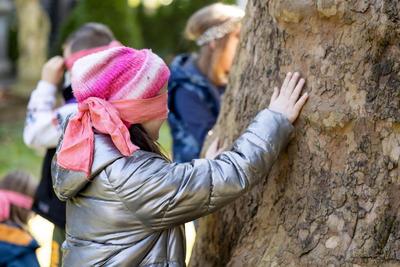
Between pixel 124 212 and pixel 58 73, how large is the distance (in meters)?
1.70

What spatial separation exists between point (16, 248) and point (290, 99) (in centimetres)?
169

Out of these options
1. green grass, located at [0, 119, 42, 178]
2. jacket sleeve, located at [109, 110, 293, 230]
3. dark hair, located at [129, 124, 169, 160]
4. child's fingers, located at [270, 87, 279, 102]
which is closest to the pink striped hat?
dark hair, located at [129, 124, 169, 160]

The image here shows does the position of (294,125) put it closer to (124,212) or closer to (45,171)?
(124,212)

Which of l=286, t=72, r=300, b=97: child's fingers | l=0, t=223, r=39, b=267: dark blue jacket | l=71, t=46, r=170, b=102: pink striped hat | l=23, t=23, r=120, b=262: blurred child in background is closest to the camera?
l=71, t=46, r=170, b=102: pink striped hat

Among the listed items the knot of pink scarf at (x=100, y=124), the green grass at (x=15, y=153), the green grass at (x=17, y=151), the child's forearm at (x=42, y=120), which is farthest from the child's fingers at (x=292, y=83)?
the green grass at (x=15, y=153)

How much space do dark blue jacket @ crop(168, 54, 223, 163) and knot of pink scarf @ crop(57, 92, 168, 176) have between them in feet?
5.24

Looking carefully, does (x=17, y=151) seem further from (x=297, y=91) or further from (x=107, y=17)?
(x=297, y=91)

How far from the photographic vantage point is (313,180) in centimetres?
259

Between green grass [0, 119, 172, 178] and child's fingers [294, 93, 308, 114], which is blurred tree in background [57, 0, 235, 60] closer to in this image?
green grass [0, 119, 172, 178]

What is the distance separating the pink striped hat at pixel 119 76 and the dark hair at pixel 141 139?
0.35 ft

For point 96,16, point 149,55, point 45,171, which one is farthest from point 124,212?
point 96,16

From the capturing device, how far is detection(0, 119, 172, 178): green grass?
369 inches

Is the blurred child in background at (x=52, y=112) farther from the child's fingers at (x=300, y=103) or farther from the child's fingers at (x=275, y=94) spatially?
the child's fingers at (x=300, y=103)

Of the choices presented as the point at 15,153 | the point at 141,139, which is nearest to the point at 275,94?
the point at 141,139
